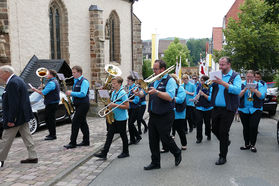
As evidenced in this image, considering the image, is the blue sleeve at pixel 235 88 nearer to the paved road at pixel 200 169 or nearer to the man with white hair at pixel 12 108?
the paved road at pixel 200 169

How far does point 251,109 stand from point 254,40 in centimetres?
1442

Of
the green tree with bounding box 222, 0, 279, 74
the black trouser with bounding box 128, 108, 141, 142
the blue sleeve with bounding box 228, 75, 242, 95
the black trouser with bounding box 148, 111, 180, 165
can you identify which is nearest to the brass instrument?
the black trouser with bounding box 148, 111, 180, 165

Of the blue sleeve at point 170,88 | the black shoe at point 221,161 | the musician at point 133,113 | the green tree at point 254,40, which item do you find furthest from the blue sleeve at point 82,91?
Answer: the green tree at point 254,40

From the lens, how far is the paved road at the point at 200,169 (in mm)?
4852

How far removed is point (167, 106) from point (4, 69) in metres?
3.01

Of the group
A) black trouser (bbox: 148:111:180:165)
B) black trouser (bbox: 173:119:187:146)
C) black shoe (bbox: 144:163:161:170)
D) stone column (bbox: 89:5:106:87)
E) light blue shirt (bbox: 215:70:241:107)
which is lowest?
black shoe (bbox: 144:163:161:170)

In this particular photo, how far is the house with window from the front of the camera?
41.4ft

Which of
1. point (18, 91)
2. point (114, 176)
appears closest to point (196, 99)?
point (114, 176)

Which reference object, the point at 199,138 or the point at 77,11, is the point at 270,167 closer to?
the point at 199,138

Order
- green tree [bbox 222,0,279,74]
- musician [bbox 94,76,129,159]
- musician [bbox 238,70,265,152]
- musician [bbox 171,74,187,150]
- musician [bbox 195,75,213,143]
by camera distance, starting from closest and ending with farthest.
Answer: musician [bbox 94,76,129,159]
musician [bbox 238,70,265,152]
musician [bbox 171,74,187,150]
musician [bbox 195,75,213,143]
green tree [bbox 222,0,279,74]

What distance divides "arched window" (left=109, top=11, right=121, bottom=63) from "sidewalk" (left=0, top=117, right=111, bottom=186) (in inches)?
563

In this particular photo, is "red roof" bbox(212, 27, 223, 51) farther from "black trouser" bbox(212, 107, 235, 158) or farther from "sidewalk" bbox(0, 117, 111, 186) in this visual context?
"black trouser" bbox(212, 107, 235, 158)

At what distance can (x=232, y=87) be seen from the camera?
5344mm

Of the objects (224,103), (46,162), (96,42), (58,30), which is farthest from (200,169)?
(96,42)
